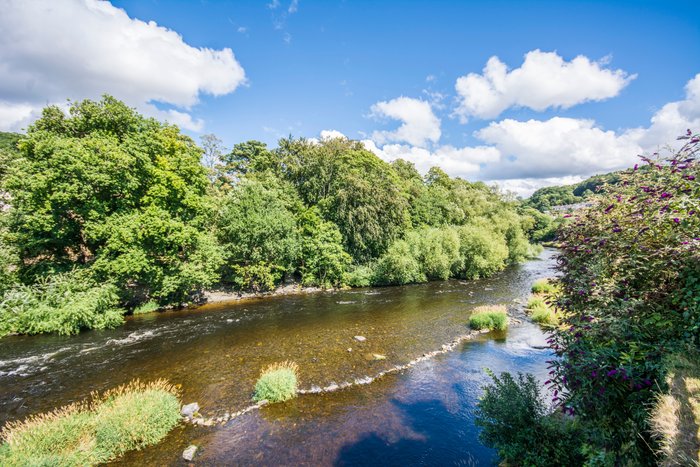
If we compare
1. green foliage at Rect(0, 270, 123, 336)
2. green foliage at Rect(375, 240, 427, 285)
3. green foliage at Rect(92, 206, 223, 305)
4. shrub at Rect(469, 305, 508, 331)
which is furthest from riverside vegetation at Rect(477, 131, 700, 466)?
green foliage at Rect(375, 240, 427, 285)

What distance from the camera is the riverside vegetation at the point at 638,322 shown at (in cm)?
463

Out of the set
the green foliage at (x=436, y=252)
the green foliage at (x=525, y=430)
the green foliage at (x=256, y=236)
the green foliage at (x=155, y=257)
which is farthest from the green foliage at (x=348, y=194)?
the green foliage at (x=525, y=430)

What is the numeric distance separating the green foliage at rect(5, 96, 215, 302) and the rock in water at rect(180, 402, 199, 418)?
1713 cm

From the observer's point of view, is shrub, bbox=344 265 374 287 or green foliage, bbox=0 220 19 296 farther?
shrub, bbox=344 265 374 287

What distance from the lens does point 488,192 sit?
Answer: 2977 inches

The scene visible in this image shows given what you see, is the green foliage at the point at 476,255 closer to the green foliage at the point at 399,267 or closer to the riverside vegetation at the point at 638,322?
the green foliage at the point at 399,267

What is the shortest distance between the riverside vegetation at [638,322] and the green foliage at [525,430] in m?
0.10

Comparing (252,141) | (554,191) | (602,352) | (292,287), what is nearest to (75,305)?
(292,287)

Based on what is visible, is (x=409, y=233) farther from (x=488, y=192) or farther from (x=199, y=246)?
(x=488, y=192)

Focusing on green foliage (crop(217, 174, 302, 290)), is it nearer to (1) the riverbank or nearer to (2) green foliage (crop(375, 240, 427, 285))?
(1) the riverbank

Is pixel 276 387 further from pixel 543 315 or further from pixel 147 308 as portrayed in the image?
pixel 147 308

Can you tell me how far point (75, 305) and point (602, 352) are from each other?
95.5ft

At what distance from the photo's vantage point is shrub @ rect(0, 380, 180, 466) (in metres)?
8.71

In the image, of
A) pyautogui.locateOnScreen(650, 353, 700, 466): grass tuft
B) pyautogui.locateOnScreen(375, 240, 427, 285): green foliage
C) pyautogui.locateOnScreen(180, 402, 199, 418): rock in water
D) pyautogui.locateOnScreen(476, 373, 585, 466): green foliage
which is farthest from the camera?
pyautogui.locateOnScreen(375, 240, 427, 285): green foliage
